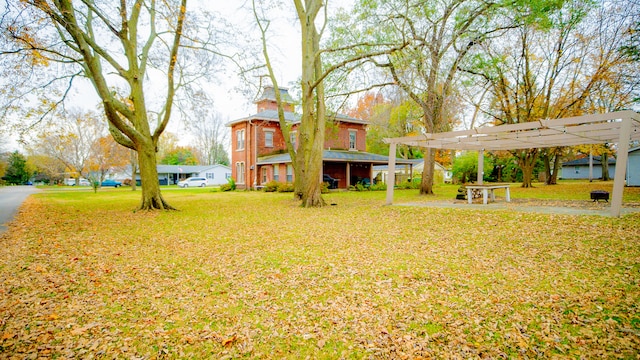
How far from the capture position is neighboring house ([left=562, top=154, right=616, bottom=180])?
4634 cm

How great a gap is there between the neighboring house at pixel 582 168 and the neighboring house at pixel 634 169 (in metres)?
27.6

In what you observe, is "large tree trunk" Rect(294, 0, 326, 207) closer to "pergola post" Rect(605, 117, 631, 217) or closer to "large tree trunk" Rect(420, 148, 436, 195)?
"large tree trunk" Rect(420, 148, 436, 195)

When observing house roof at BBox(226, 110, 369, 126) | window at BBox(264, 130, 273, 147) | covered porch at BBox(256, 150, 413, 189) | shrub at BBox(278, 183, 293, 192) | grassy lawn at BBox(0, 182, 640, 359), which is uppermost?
house roof at BBox(226, 110, 369, 126)

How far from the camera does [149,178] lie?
1260 cm

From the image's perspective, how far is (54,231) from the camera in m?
8.70

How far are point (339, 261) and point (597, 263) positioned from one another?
4264mm

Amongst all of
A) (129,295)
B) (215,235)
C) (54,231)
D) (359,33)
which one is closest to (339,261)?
(129,295)

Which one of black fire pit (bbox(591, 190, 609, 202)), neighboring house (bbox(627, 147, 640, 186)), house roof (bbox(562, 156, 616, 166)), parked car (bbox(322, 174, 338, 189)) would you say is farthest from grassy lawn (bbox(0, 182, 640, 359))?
house roof (bbox(562, 156, 616, 166))

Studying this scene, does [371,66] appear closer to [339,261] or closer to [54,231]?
[339,261]

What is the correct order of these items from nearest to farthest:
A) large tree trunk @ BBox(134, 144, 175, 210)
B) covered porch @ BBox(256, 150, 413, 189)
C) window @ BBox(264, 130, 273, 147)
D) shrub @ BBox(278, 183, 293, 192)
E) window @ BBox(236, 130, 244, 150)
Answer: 1. large tree trunk @ BBox(134, 144, 175, 210)
2. shrub @ BBox(278, 183, 293, 192)
3. covered porch @ BBox(256, 150, 413, 189)
4. window @ BBox(264, 130, 273, 147)
5. window @ BBox(236, 130, 244, 150)

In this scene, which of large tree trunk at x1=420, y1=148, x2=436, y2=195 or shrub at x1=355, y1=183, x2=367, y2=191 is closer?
large tree trunk at x1=420, y1=148, x2=436, y2=195

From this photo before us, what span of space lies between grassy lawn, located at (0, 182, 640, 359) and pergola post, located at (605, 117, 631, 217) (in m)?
1.03

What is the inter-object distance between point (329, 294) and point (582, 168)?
5909 centimetres

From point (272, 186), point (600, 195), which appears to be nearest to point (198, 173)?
point (272, 186)
